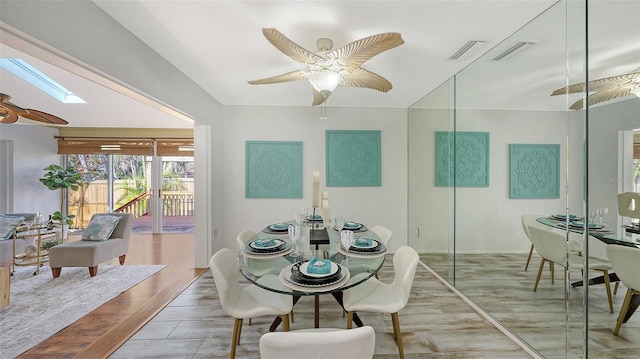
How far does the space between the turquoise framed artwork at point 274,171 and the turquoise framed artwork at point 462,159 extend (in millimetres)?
2093

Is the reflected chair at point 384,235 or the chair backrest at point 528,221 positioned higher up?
the chair backrest at point 528,221

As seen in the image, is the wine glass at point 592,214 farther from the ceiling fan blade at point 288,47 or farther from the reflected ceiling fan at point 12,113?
the reflected ceiling fan at point 12,113

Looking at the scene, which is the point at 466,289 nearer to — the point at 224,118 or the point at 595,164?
the point at 595,164

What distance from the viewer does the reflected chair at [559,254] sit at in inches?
56.7

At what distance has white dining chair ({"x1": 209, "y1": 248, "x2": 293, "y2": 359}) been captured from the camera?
5.19 ft

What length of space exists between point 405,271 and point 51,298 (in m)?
3.64

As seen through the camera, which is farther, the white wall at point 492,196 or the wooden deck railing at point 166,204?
the wooden deck railing at point 166,204

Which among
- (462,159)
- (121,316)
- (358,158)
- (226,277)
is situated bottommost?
(121,316)

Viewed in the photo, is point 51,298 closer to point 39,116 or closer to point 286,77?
point 39,116

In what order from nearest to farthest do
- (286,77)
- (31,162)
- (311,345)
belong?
(311,345) < (286,77) < (31,162)

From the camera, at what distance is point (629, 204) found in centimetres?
133

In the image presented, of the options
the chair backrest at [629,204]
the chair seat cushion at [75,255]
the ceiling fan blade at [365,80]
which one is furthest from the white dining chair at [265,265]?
the chair seat cushion at [75,255]

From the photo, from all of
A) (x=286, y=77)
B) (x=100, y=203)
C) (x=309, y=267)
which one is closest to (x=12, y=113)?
(x=286, y=77)

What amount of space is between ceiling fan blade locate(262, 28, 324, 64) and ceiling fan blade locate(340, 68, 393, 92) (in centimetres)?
42
